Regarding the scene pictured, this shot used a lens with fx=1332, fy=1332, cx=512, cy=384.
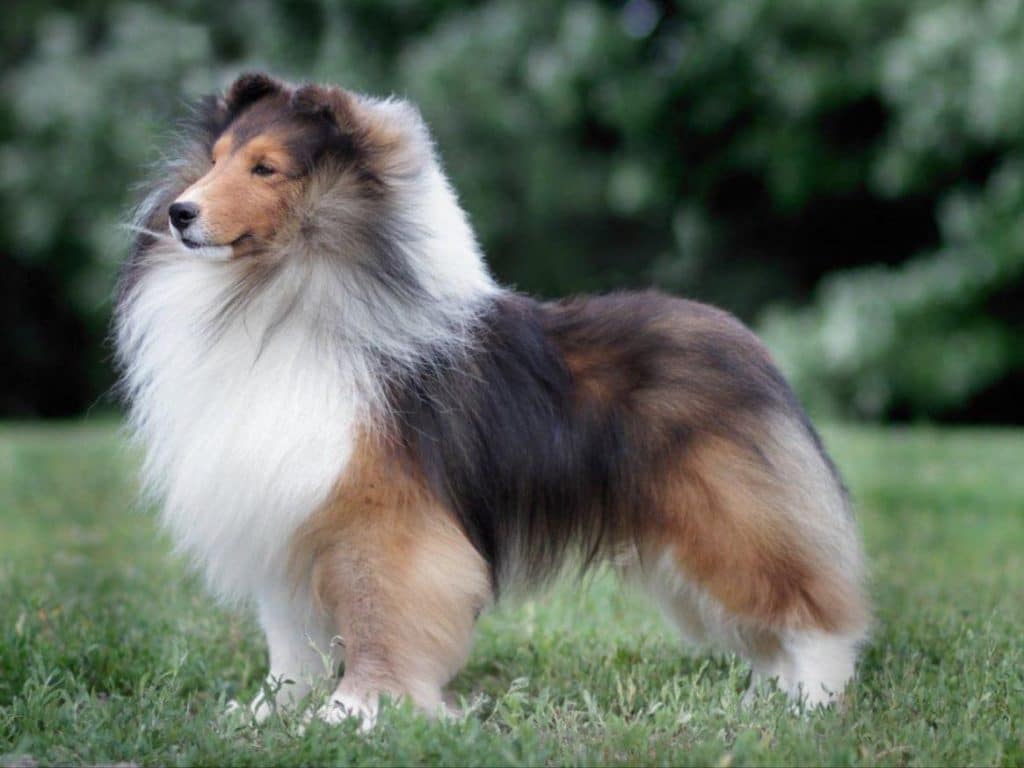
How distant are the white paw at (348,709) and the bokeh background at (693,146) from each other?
9.72 m

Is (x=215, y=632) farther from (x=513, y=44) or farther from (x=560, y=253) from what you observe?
(x=560, y=253)

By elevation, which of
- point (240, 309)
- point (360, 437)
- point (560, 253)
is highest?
point (240, 309)

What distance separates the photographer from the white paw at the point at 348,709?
3344 millimetres

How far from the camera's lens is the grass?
3.17 metres

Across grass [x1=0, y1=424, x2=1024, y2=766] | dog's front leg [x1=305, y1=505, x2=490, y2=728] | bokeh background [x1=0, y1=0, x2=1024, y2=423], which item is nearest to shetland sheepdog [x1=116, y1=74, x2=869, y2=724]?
dog's front leg [x1=305, y1=505, x2=490, y2=728]

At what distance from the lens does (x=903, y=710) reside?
368cm

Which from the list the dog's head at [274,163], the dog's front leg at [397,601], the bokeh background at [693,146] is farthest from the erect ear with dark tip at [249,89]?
the bokeh background at [693,146]

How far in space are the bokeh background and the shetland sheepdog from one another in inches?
353

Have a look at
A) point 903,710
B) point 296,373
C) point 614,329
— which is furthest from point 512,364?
point 903,710

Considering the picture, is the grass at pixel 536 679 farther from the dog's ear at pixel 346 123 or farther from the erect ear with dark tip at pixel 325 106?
the erect ear with dark tip at pixel 325 106

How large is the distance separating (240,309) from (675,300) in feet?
4.52

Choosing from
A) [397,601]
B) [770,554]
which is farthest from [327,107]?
[770,554]

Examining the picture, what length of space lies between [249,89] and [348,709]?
185 centimetres

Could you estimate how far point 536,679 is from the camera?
4.30 meters
